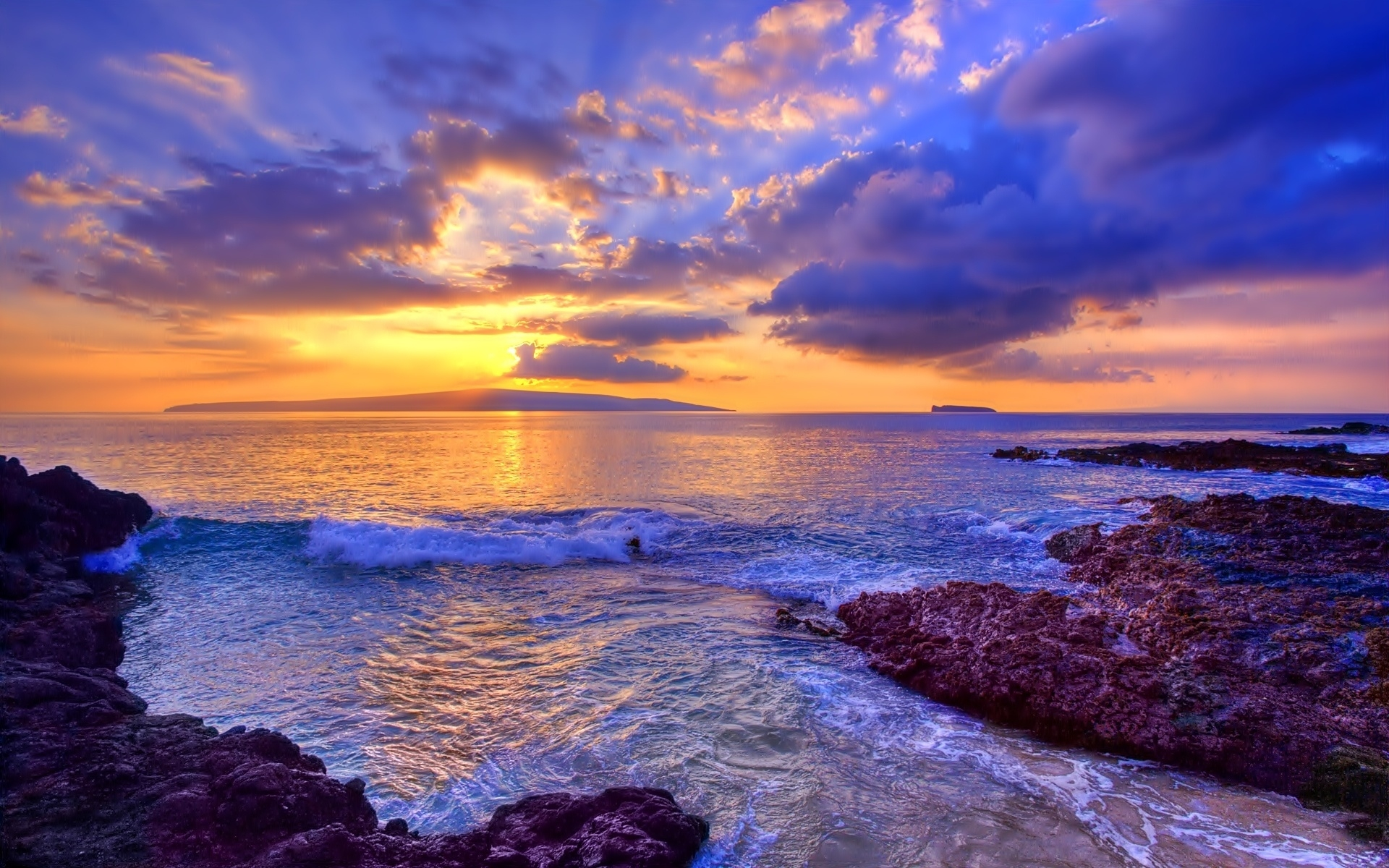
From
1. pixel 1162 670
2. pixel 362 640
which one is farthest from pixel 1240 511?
pixel 362 640

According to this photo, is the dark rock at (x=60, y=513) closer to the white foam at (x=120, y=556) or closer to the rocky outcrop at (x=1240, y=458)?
the white foam at (x=120, y=556)

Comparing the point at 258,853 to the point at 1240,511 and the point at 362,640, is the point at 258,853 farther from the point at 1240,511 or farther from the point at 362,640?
the point at 1240,511

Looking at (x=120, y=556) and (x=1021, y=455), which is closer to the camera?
(x=120, y=556)

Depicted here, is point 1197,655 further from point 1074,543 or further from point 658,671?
point 1074,543

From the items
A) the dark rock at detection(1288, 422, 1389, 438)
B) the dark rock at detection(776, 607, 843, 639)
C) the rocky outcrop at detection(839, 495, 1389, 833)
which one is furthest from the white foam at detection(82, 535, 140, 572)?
the dark rock at detection(1288, 422, 1389, 438)

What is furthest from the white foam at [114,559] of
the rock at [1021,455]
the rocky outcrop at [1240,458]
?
the rock at [1021,455]

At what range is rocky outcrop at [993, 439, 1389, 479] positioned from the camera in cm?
3941

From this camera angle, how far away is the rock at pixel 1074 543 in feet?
60.6

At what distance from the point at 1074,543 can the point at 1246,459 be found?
39.6 metres

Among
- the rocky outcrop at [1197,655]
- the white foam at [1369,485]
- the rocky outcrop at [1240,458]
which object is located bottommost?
the rocky outcrop at [1197,655]

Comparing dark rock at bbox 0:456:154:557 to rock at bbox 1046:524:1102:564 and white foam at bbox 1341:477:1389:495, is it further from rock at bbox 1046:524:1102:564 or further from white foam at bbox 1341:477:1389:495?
white foam at bbox 1341:477:1389:495

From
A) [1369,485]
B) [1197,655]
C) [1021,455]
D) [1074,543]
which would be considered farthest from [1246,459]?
[1197,655]

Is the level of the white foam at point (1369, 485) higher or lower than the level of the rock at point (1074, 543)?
higher

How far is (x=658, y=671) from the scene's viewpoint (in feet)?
37.0
